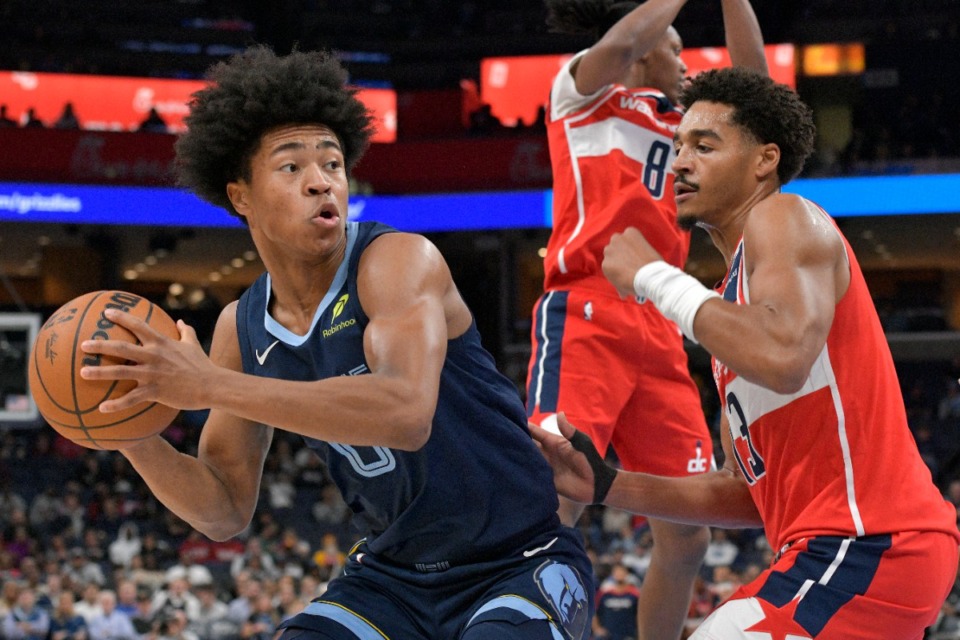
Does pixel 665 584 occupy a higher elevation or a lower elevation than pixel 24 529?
higher

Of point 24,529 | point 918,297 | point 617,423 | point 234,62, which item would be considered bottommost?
point 24,529

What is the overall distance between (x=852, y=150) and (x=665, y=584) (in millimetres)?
14949

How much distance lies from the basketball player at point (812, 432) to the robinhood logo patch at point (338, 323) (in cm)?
69

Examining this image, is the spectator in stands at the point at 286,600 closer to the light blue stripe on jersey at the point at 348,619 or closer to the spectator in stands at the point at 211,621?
the spectator in stands at the point at 211,621

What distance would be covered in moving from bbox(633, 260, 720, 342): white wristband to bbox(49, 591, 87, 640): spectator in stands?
1056 centimetres

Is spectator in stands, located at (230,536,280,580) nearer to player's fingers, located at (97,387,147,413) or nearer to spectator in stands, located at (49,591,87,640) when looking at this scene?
spectator in stands, located at (49,591,87,640)

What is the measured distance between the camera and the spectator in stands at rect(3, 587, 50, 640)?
39.7 ft

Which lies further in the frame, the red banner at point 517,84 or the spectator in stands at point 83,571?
the red banner at point 517,84

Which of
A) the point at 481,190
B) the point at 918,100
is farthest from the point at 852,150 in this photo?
the point at 481,190

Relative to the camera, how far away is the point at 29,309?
19828mm

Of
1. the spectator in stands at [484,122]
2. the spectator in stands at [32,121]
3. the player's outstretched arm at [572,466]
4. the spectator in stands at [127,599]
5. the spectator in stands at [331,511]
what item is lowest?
the spectator in stands at [331,511]

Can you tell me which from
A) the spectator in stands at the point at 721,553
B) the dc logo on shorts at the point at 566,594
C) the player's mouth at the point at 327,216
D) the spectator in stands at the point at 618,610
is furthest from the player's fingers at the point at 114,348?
the spectator in stands at the point at 721,553

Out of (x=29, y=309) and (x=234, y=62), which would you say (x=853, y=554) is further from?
(x=29, y=309)

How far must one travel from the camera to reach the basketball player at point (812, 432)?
107 inches
